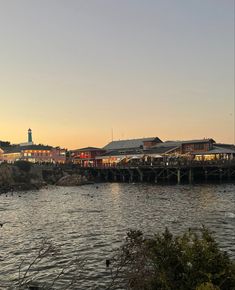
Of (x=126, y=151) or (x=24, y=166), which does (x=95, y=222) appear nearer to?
(x=24, y=166)

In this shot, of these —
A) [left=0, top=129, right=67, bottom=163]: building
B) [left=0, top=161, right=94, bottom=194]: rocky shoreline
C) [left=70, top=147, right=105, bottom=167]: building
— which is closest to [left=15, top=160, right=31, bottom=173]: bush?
[left=0, top=161, right=94, bottom=194]: rocky shoreline

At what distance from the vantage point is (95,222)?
3553 centimetres

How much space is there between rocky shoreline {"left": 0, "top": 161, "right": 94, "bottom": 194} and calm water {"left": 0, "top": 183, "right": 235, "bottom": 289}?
19.4 metres

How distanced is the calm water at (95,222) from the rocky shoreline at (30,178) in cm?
1942

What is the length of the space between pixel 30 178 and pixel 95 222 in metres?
53.8

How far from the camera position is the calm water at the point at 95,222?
78.1 ft

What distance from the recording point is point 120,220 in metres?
36.5

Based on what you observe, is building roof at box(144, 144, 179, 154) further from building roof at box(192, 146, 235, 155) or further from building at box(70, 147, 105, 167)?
building at box(70, 147, 105, 167)

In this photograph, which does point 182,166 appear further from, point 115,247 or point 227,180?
point 115,247

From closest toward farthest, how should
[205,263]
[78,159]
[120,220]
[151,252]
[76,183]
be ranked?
[205,263], [151,252], [120,220], [76,183], [78,159]

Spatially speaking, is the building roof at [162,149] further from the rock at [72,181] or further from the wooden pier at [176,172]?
the rock at [72,181]

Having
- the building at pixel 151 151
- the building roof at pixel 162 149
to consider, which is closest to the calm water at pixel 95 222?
the building at pixel 151 151

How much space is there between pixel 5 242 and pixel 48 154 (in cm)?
10949

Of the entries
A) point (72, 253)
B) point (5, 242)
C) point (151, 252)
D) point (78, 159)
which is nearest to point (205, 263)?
point (151, 252)
